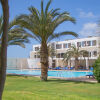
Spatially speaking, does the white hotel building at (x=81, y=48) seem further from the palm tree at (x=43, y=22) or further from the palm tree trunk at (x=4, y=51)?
the palm tree trunk at (x=4, y=51)

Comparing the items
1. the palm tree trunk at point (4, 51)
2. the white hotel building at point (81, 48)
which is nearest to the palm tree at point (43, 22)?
the palm tree trunk at point (4, 51)

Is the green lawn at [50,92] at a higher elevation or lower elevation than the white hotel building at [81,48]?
lower

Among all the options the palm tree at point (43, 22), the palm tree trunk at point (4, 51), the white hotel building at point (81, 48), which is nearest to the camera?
the palm tree trunk at point (4, 51)

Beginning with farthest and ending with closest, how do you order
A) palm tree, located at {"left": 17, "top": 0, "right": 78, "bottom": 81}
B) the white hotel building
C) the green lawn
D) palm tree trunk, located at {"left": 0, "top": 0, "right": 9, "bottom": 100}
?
the white hotel building, palm tree, located at {"left": 17, "top": 0, "right": 78, "bottom": 81}, the green lawn, palm tree trunk, located at {"left": 0, "top": 0, "right": 9, "bottom": 100}

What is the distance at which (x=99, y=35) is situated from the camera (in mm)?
6125

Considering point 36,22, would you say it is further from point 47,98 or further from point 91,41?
point 91,41

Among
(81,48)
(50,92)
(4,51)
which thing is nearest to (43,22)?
(50,92)

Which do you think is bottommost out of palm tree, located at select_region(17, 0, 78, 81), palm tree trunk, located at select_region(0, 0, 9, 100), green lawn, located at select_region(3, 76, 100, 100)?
green lawn, located at select_region(3, 76, 100, 100)

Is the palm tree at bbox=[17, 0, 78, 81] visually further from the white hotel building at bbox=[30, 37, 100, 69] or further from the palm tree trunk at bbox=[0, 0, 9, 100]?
the white hotel building at bbox=[30, 37, 100, 69]

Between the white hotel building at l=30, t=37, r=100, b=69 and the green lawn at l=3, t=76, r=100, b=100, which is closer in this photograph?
the green lawn at l=3, t=76, r=100, b=100

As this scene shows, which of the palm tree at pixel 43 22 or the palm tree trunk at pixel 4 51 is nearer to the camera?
the palm tree trunk at pixel 4 51

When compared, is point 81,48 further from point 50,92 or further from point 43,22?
point 50,92

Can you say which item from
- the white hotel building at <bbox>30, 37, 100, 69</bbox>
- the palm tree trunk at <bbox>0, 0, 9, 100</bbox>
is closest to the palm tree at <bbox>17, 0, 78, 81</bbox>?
the palm tree trunk at <bbox>0, 0, 9, 100</bbox>

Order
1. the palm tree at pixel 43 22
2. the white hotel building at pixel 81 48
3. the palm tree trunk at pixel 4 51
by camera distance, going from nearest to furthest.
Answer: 1. the palm tree trunk at pixel 4 51
2. the palm tree at pixel 43 22
3. the white hotel building at pixel 81 48
